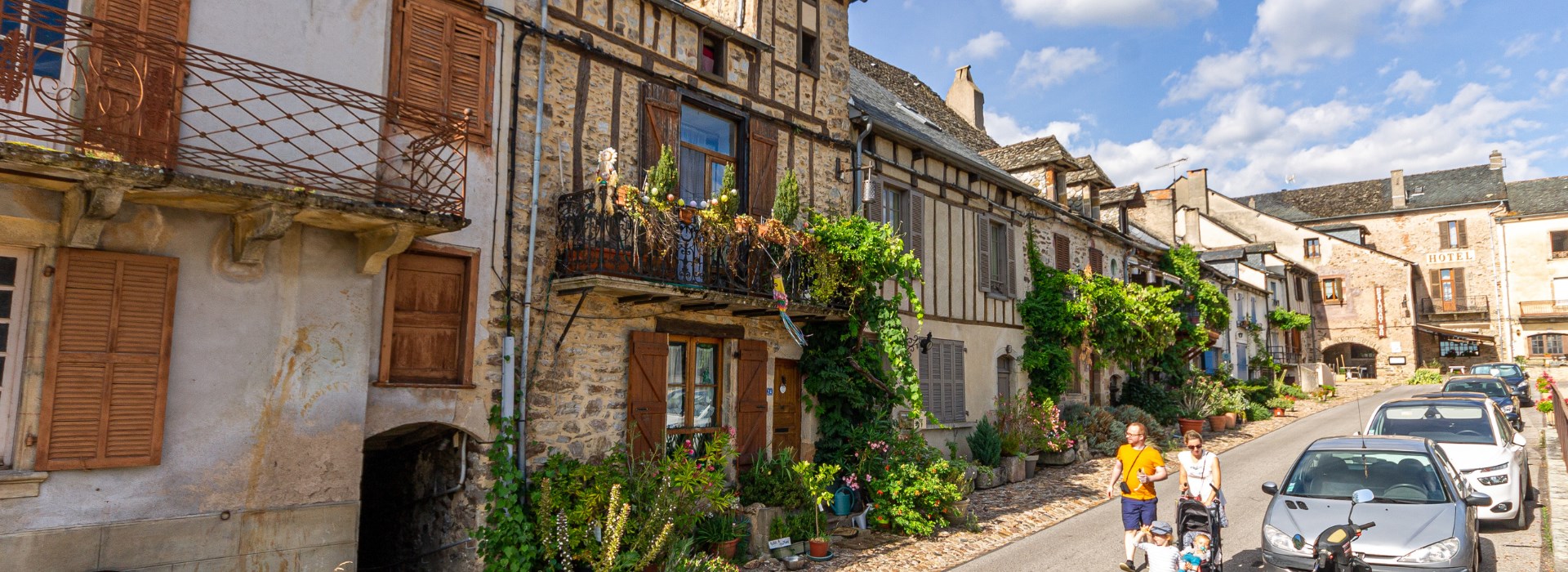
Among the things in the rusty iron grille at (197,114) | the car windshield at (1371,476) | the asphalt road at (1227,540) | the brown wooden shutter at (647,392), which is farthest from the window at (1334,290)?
the rusty iron grille at (197,114)

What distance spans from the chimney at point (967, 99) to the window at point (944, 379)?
27.5 ft

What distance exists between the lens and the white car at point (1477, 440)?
380 inches

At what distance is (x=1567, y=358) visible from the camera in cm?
3778

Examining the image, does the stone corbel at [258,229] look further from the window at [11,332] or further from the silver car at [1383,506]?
the silver car at [1383,506]

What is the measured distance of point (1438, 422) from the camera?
11.0 meters

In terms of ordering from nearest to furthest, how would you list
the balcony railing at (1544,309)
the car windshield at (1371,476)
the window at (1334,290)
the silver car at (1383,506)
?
the silver car at (1383,506) → the car windshield at (1371,476) → the balcony railing at (1544,309) → the window at (1334,290)

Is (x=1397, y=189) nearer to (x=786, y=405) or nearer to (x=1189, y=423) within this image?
(x=1189, y=423)

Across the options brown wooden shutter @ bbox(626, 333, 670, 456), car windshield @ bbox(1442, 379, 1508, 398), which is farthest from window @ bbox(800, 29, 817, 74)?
car windshield @ bbox(1442, 379, 1508, 398)

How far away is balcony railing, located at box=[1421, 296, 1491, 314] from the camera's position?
40281 mm

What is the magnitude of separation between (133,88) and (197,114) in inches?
15.4

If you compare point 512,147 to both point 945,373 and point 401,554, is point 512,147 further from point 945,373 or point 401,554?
point 945,373

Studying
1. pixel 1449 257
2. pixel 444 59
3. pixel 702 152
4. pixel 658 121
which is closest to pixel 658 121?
pixel 658 121

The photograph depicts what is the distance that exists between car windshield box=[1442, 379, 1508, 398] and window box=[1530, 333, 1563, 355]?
25488mm

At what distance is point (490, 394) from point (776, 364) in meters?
4.14
